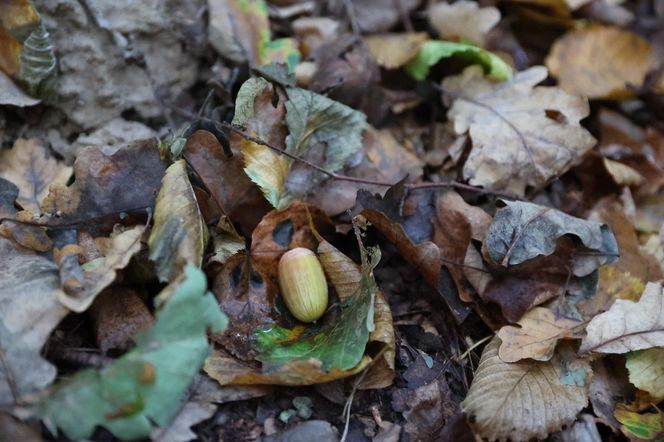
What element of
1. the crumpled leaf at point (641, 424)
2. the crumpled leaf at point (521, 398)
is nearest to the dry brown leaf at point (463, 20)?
the crumpled leaf at point (521, 398)

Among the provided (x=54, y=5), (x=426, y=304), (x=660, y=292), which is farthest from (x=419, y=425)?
(x=54, y=5)

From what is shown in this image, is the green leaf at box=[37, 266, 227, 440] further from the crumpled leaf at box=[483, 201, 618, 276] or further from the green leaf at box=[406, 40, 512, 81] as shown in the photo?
the green leaf at box=[406, 40, 512, 81]

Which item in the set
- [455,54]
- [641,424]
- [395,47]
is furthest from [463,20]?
[641,424]

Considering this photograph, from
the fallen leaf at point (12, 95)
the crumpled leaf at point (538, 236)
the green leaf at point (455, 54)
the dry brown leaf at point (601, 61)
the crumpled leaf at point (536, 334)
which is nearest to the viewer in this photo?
the crumpled leaf at point (536, 334)

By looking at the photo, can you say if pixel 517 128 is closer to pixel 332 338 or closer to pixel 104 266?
pixel 332 338

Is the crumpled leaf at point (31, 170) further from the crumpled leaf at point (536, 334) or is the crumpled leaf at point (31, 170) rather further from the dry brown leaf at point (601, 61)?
the dry brown leaf at point (601, 61)

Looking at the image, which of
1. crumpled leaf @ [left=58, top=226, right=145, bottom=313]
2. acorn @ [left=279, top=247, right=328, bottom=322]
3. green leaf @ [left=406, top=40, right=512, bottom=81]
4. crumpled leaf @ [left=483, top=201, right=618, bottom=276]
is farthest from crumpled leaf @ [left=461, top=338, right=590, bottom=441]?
green leaf @ [left=406, top=40, right=512, bottom=81]

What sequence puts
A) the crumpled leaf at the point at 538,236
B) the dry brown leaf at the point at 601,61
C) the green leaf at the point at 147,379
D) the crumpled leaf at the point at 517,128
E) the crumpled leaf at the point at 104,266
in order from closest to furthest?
1. the green leaf at the point at 147,379
2. the crumpled leaf at the point at 104,266
3. the crumpled leaf at the point at 538,236
4. the crumpled leaf at the point at 517,128
5. the dry brown leaf at the point at 601,61
